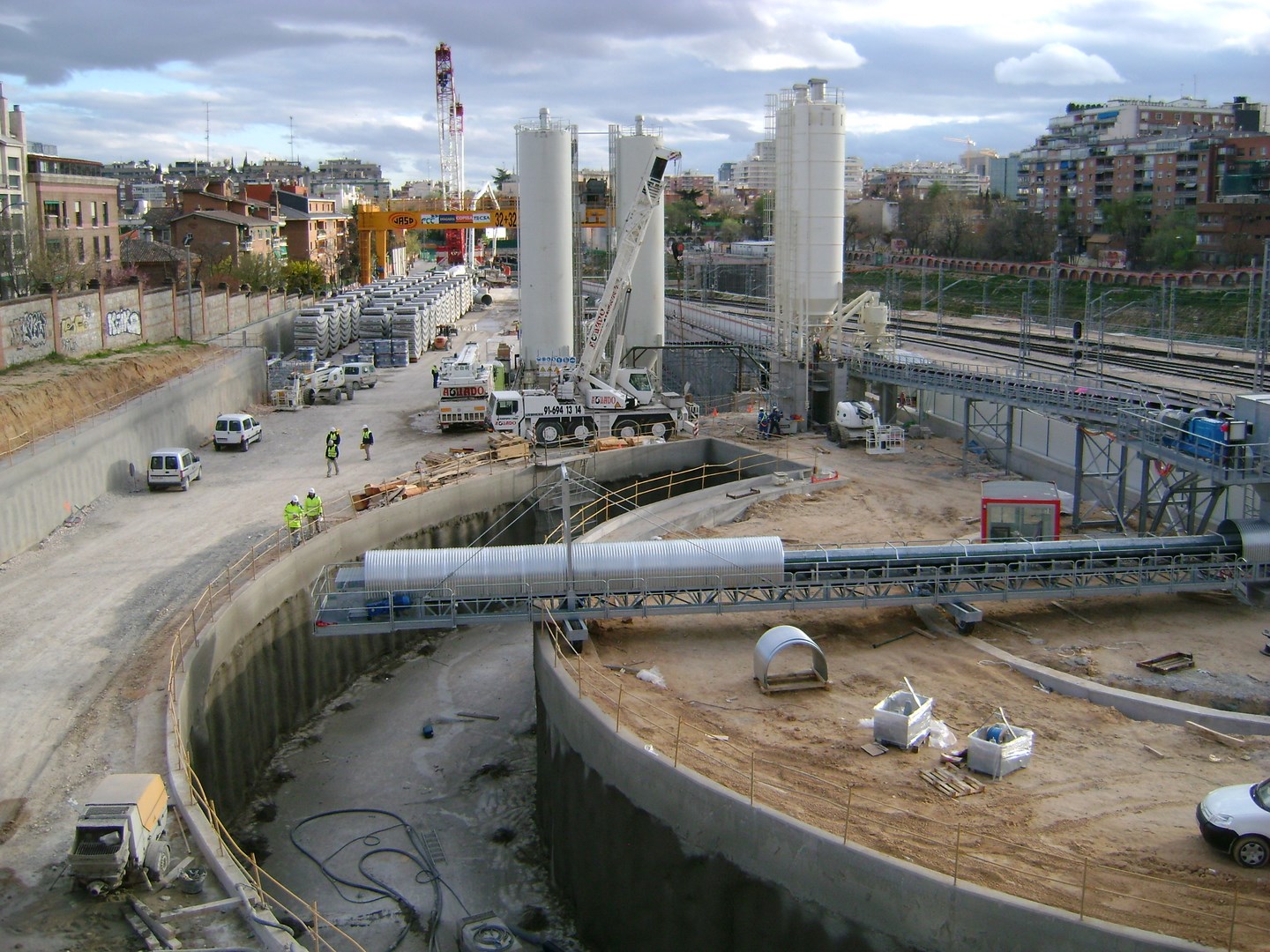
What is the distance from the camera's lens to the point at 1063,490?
31.2m

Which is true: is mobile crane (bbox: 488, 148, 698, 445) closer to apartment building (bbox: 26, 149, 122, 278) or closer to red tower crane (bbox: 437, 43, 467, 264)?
apartment building (bbox: 26, 149, 122, 278)

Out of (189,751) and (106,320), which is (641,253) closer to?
(106,320)

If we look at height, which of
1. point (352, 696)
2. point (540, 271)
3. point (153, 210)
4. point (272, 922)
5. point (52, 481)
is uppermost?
point (153, 210)

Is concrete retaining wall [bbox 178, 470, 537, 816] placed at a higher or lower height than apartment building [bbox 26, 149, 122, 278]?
lower

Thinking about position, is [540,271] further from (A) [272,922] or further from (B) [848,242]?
(B) [848,242]

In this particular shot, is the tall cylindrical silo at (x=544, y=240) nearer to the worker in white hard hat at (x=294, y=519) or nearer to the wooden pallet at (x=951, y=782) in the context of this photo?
the worker in white hard hat at (x=294, y=519)

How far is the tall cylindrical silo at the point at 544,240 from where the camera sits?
4369 cm

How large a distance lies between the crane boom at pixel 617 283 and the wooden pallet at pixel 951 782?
2408cm

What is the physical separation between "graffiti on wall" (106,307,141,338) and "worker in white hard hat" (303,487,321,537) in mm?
17966

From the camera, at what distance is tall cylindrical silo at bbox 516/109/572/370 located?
4369 cm

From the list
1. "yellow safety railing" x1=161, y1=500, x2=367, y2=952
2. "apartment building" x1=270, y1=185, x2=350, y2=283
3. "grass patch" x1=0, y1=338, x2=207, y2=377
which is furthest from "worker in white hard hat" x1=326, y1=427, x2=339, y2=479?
"apartment building" x1=270, y1=185, x2=350, y2=283

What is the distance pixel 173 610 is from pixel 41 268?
3366 centimetres

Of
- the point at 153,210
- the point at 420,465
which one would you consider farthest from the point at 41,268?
the point at 153,210

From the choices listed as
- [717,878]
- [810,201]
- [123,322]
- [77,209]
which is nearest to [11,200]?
[77,209]
